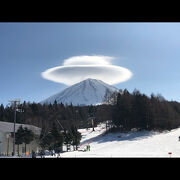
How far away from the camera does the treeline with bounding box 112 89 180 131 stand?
2037 inches

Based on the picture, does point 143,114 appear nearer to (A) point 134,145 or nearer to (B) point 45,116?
(A) point 134,145

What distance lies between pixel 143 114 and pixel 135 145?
15.2 metres

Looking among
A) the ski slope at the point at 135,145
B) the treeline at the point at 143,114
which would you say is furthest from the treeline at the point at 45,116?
the ski slope at the point at 135,145

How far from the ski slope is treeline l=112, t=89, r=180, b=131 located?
96.1 inches

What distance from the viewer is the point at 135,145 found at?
126ft

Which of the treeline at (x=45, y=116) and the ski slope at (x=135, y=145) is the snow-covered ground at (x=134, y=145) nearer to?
the ski slope at (x=135, y=145)

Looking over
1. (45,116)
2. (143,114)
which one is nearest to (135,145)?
(143,114)

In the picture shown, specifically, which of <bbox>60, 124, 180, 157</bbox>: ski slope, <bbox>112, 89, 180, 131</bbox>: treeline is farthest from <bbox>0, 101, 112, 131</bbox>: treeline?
<bbox>60, 124, 180, 157</bbox>: ski slope

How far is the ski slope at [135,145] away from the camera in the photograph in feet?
101

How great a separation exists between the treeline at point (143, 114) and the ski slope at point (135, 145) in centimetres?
244

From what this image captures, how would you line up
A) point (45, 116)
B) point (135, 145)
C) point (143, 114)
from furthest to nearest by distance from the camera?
1. point (45, 116)
2. point (143, 114)
3. point (135, 145)
